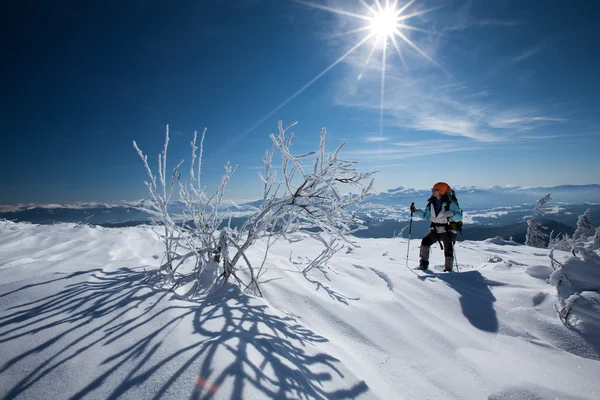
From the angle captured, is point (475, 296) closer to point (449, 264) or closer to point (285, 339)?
point (449, 264)

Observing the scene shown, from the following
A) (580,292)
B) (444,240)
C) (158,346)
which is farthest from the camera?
(444,240)

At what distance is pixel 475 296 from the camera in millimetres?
2807

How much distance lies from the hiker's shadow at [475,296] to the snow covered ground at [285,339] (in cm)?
2

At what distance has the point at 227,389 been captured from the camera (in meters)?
1.04

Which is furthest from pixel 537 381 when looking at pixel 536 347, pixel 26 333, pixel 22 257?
pixel 22 257

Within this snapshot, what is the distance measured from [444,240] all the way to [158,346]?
16.4 feet

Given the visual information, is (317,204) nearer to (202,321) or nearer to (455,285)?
(202,321)

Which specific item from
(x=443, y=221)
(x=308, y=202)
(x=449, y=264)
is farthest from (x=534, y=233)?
(x=308, y=202)

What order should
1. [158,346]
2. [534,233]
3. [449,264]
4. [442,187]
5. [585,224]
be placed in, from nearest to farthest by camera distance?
[158,346] → [449,264] → [442,187] → [585,224] → [534,233]

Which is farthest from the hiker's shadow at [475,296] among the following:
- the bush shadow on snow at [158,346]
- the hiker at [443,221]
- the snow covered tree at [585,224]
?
the snow covered tree at [585,224]

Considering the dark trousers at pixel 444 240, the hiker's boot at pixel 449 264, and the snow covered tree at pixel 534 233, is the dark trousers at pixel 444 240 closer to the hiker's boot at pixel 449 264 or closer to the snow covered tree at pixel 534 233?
the hiker's boot at pixel 449 264

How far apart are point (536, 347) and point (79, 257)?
192 inches

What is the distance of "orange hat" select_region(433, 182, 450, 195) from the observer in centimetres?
488

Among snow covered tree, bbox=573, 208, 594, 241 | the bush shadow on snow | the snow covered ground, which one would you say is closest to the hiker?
the snow covered ground
